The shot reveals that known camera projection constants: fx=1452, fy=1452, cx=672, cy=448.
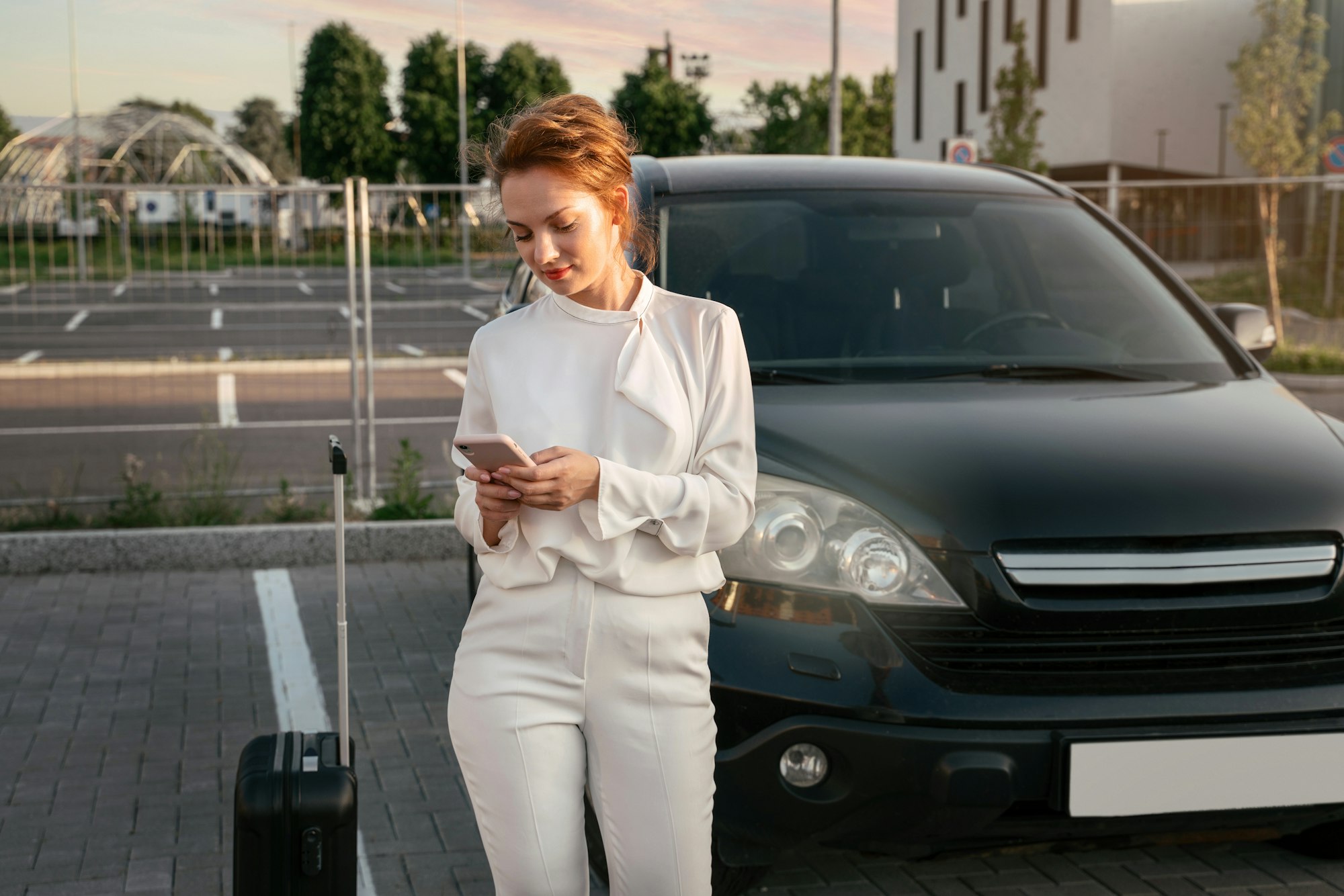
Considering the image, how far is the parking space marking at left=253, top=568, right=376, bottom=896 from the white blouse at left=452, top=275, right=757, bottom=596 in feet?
6.19

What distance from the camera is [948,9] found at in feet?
174

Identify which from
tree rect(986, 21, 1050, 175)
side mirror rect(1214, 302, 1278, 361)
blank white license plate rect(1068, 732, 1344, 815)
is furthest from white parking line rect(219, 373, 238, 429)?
tree rect(986, 21, 1050, 175)

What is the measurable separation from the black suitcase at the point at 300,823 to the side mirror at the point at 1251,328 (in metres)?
2.91

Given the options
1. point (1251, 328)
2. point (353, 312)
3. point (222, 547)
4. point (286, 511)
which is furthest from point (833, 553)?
point (353, 312)

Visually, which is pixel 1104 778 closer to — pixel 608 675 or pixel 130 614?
pixel 608 675

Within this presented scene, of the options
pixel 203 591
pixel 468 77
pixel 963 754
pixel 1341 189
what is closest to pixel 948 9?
pixel 468 77

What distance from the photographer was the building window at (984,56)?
4956cm

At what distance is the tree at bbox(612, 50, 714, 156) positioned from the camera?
5988 cm

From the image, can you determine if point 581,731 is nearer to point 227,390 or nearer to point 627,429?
point 627,429

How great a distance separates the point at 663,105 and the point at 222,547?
54604mm

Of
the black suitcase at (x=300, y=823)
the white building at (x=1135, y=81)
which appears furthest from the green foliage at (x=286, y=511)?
the white building at (x=1135, y=81)

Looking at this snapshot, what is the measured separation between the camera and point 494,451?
1982 millimetres

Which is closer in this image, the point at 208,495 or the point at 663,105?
the point at 208,495

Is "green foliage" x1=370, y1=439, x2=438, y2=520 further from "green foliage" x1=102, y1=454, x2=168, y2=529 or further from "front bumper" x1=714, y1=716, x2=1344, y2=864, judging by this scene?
"front bumper" x1=714, y1=716, x2=1344, y2=864
